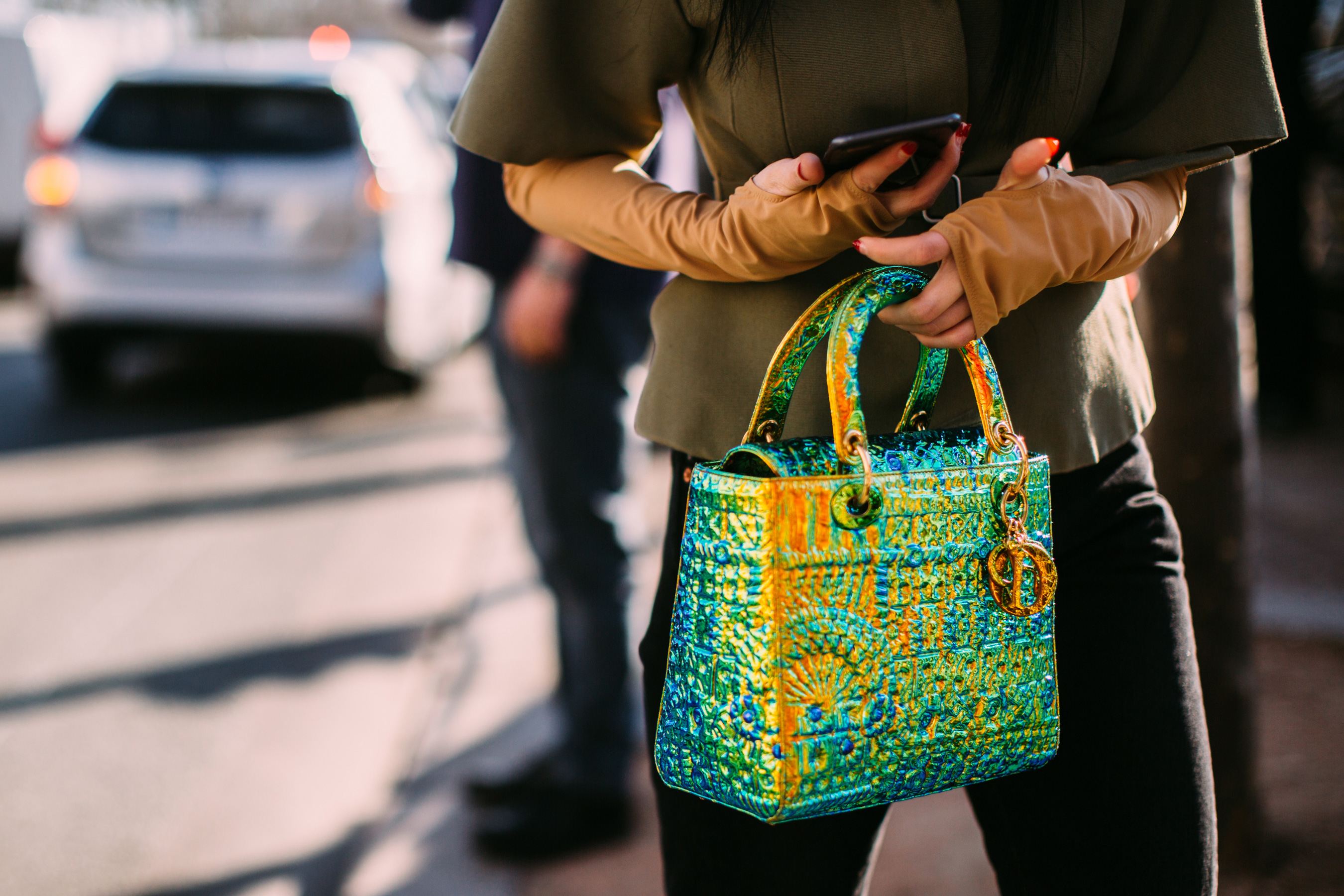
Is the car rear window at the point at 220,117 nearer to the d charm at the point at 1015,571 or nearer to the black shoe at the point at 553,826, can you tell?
the black shoe at the point at 553,826

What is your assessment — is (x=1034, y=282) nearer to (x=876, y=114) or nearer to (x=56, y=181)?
(x=876, y=114)

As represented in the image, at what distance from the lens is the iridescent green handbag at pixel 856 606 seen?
98 centimetres

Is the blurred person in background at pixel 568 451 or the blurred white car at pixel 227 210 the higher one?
the blurred white car at pixel 227 210

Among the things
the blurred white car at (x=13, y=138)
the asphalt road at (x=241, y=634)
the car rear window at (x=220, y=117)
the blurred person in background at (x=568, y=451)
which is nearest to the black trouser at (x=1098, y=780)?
the blurred person in background at (x=568, y=451)

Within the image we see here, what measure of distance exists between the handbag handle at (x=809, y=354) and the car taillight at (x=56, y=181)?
626 cm

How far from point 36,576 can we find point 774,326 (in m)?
3.80

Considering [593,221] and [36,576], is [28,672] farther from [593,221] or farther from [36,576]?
[593,221]

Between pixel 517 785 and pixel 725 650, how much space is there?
5.98 feet

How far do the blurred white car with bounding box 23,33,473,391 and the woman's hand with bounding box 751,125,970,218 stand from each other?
215 inches

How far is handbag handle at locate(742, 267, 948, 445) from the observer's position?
107cm

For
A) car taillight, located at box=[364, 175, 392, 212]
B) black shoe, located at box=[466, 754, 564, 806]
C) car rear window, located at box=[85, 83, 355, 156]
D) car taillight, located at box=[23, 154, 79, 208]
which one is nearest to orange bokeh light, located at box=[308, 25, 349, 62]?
car rear window, located at box=[85, 83, 355, 156]

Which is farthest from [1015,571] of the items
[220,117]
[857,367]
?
[220,117]

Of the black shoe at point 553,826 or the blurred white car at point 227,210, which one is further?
the blurred white car at point 227,210

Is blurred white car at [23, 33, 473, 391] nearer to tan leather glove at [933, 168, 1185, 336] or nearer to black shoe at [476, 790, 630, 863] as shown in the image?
black shoe at [476, 790, 630, 863]
